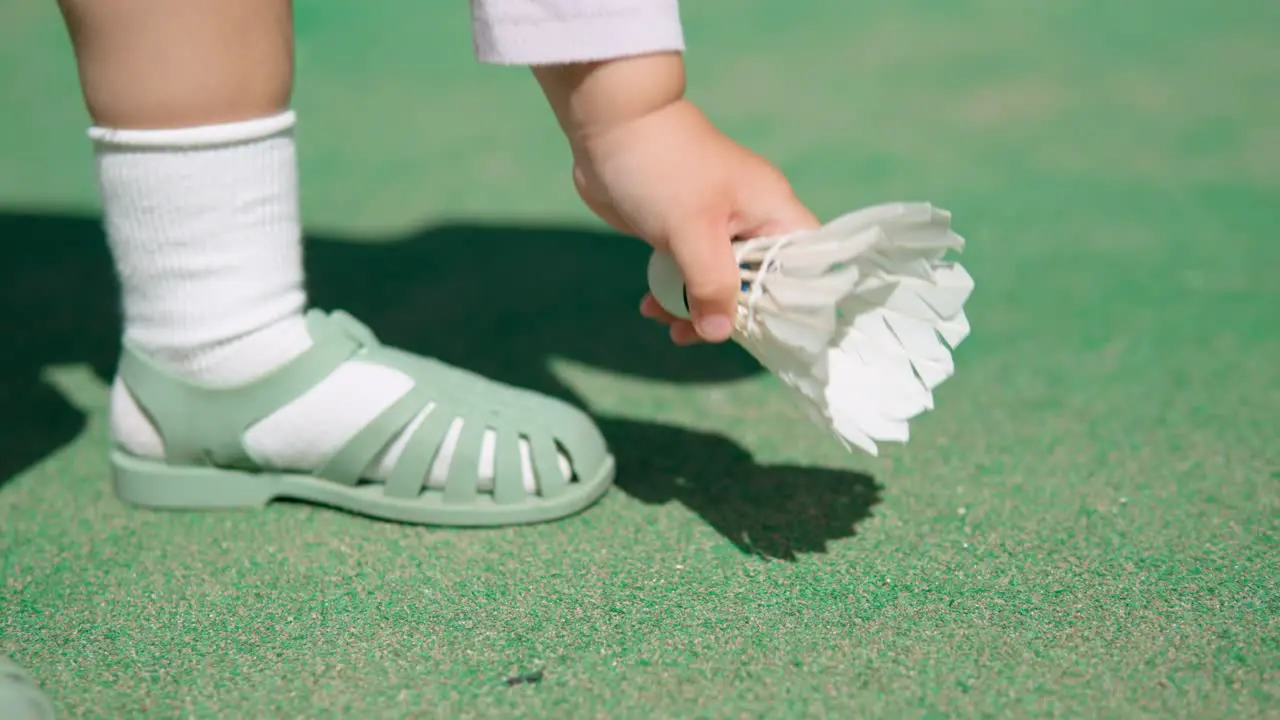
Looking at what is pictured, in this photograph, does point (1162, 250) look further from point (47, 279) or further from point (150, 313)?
point (47, 279)

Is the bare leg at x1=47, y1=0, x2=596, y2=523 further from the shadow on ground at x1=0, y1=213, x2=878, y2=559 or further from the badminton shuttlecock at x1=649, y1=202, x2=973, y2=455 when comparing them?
the badminton shuttlecock at x1=649, y1=202, x2=973, y2=455

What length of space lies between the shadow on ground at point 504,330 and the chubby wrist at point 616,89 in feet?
0.94

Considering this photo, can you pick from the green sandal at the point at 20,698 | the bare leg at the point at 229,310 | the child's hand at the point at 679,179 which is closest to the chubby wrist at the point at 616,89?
the child's hand at the point at 679,179

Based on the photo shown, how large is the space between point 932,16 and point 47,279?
1.91m

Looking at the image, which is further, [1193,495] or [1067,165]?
[1067,165]

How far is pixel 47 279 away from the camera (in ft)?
4.84

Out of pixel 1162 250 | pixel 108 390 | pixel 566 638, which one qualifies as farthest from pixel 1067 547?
pixel 108 390

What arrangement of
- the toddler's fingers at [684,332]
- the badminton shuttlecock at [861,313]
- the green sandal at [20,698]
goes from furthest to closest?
the toddler's fingers at [684,332], the badminton shuttlecock at [861,313], the green sandal at [20,698]

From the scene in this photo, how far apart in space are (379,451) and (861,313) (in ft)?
1.20

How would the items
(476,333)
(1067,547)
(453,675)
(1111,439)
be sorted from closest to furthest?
1. (453,675)
2. (1067,547)
3. (1111,439)
4. (476,333)

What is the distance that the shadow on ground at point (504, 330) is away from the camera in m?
0.99

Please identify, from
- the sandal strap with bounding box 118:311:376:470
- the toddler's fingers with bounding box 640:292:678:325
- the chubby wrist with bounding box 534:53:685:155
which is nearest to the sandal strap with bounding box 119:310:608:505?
the sandal strap with bounding box 118:311:376:470

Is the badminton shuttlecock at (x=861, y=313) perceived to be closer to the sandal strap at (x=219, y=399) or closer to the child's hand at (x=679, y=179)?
the child's hand at (x=679, y=179)

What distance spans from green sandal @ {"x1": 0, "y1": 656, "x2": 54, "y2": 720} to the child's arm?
43cm
